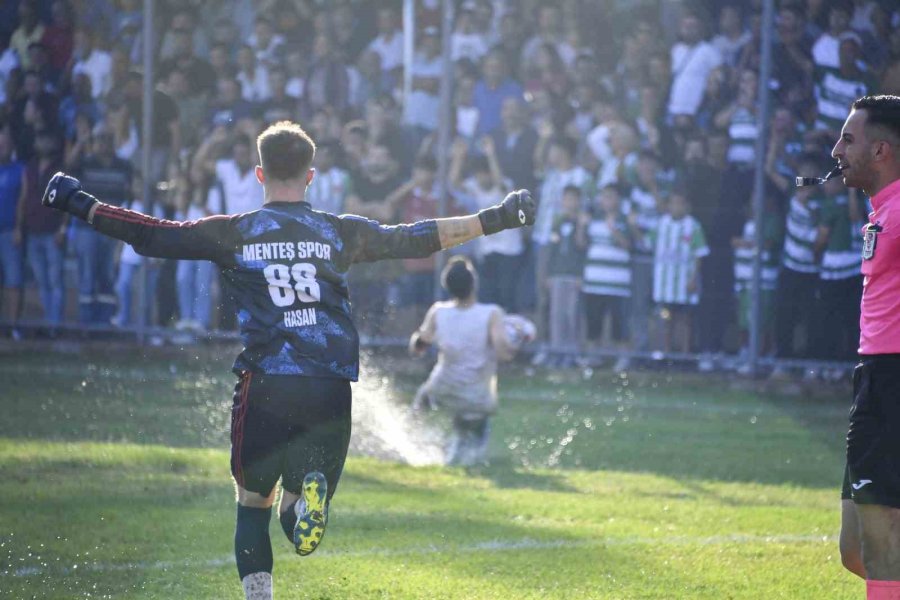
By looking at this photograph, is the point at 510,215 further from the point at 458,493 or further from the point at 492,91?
the point at 492,91

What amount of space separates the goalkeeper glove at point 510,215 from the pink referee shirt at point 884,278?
4.23ft

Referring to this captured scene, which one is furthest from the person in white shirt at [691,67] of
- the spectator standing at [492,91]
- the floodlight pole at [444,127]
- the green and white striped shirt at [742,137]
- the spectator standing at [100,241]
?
the spectator standing at [100,241]

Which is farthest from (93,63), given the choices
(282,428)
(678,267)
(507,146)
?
(282,428)

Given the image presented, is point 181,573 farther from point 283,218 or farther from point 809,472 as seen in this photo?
point 809,472

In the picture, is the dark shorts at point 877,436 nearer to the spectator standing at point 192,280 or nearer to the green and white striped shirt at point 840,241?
the green and white striped shirt at point 840,241

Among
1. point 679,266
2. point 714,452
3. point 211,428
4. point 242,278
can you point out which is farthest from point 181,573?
point 679,266

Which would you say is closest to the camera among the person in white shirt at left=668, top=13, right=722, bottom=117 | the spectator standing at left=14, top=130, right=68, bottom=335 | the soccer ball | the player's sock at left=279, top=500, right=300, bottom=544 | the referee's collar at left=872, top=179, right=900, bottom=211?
the referee's collar at left=872, top=179, right=900, bottom=211

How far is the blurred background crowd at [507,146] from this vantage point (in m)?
13.0

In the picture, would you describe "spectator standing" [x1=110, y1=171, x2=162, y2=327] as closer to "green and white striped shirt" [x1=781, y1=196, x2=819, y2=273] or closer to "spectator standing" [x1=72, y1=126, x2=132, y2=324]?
"spectator standing" [x1=72, y1=126, x2=132, y2=324]

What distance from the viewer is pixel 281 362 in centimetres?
521

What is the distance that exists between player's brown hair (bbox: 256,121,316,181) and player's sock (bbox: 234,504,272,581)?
1.25 metres

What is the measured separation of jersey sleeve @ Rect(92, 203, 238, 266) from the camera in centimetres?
530

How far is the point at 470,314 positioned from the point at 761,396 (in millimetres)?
3951

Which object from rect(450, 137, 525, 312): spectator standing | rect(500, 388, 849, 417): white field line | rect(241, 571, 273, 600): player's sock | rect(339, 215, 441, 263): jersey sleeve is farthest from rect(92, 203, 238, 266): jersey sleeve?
rect(450, 137, 525, 312): spectator standing
